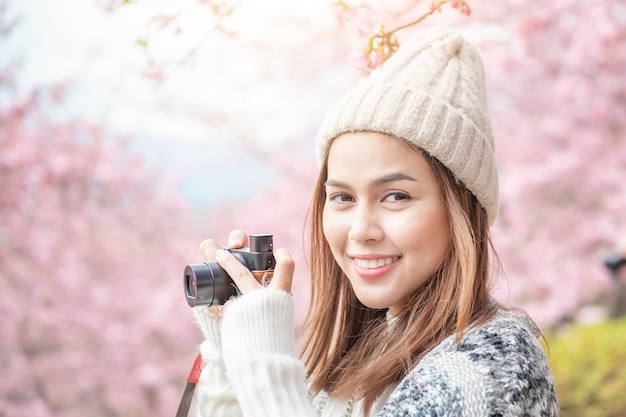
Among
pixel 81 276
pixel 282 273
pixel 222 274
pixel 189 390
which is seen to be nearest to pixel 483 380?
pixel 282 273

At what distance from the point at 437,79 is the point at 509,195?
128 inches

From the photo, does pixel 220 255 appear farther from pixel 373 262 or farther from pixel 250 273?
pixel 373 262

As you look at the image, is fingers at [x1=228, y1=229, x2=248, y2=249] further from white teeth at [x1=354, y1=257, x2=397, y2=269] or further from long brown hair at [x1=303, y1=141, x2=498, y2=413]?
white teeth at [x1=354, y1=257, x2=397, y2=269]

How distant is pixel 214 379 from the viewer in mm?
1489

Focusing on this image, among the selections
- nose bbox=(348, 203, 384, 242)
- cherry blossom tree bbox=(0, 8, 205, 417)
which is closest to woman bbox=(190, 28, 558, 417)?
nose bbox=(348, 203, 384, 242)

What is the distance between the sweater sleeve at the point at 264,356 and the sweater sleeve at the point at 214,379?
0.23m

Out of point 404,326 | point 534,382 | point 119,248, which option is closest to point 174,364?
point 119,248

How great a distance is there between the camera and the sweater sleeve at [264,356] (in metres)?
1.16

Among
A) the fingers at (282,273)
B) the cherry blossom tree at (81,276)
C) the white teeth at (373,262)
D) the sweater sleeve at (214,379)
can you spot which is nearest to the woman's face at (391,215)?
the white teeth at (373,262)

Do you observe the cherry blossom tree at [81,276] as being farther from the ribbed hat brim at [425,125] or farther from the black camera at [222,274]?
the ribbed hat brim at [425,125]

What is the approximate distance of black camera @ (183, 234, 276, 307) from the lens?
132 centimetres

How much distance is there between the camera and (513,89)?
4262mm

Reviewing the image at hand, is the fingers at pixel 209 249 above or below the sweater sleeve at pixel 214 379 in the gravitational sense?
above

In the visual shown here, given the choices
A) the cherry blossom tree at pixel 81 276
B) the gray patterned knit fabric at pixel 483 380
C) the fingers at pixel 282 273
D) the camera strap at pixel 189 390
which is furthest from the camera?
the cherry blossom tree at pixel 81 276
